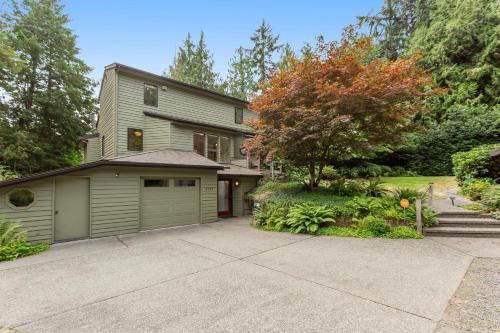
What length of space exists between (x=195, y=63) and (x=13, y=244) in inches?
1030

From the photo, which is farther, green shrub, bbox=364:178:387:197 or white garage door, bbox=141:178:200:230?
green shrub, bbox=364:178:387:197

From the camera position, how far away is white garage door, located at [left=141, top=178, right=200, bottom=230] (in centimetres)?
916

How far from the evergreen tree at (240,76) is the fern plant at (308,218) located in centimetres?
2253

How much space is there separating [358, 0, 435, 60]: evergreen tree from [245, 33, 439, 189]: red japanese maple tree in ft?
62.5

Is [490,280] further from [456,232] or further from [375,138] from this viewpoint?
[375,138]

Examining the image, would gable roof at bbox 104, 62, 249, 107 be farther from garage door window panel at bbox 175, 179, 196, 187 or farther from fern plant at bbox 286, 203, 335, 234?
fern plant at bbox 286, 203, 335, 234

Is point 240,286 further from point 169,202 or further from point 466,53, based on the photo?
point 466,53

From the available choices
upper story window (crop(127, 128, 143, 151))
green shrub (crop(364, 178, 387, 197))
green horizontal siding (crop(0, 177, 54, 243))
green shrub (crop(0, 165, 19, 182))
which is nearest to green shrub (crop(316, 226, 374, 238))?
green shrub (crop(364, 178, 387, 197))

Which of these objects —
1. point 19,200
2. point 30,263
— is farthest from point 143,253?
point 19,200

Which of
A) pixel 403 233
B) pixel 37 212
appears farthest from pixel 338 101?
pixel 37 212

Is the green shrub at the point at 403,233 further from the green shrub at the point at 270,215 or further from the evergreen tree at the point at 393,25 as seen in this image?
the evergreen tree at the point at 393,25

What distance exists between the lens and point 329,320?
9.80 feet

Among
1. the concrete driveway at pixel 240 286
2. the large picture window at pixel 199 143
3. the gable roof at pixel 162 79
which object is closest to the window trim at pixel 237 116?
the gable roof at pixel 162 79

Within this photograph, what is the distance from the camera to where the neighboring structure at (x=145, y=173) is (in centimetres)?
724
